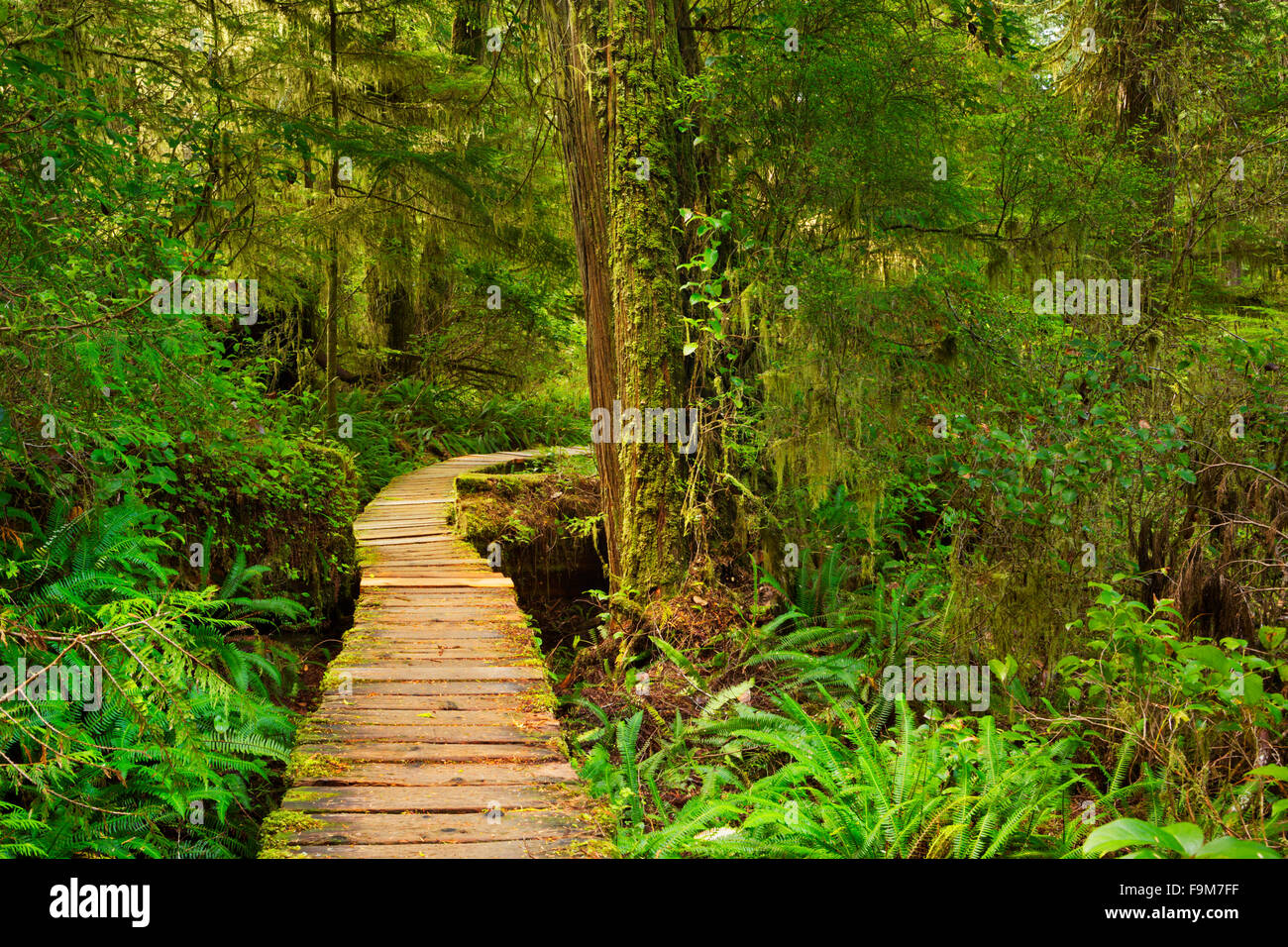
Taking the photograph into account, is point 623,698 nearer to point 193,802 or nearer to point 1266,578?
point 193,802

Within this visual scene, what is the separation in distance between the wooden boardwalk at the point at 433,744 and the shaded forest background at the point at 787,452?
0.49 m

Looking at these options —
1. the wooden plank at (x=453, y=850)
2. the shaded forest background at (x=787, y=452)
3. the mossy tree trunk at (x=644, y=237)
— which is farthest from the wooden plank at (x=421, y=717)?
the mossy tree trunk at (x=644, y=237)

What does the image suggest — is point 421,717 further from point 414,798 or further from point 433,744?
point 414,798

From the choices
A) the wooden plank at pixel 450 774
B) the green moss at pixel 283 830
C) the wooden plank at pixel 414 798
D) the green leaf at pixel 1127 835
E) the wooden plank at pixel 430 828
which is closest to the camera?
the green leaf at pixel 1127 835

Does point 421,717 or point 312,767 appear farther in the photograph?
point 421,717

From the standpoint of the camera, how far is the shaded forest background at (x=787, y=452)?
175 inches

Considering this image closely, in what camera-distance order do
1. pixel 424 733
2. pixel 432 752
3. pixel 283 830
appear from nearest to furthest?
pixel 283 830 < pixel 432 752 < pixel 424 733

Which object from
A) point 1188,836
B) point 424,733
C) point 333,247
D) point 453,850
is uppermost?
point 333,247

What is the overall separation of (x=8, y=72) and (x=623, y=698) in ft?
17.1

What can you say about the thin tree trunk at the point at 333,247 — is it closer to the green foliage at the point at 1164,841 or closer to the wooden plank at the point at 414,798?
the wooden plank at the point at 414,798

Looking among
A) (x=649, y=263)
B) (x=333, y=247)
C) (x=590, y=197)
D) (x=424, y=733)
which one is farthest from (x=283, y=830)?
(x=333, y=247)

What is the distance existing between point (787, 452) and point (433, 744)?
10.7 ft

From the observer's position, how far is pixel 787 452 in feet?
21.5

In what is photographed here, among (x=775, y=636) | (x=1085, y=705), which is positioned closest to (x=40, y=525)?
(x=775, y=636)
